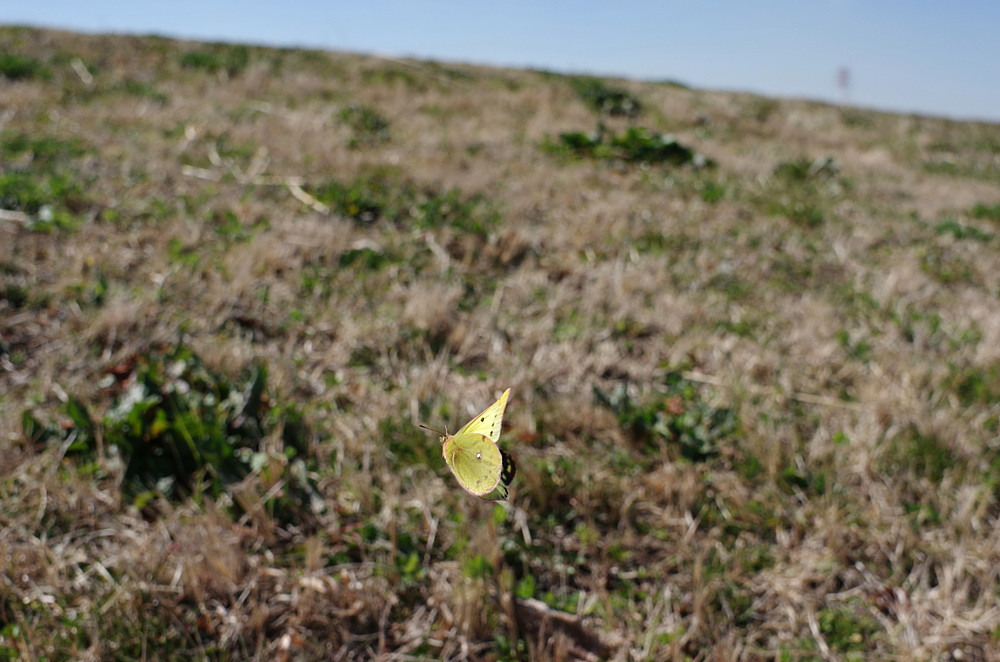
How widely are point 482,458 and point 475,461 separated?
0.04 ft

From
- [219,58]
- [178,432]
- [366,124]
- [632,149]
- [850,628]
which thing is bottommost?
[850,628]

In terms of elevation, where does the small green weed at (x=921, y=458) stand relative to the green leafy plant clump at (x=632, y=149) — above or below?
below

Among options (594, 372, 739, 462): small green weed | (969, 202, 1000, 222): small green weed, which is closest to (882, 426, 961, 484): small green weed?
(594, 372, 739, 462): small green weed

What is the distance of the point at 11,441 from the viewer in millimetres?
2678

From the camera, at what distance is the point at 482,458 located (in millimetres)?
402

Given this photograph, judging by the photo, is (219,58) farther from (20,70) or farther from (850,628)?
(850,628)

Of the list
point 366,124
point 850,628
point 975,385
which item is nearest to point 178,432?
point 850,628

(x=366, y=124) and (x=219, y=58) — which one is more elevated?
(x=219, y=58)

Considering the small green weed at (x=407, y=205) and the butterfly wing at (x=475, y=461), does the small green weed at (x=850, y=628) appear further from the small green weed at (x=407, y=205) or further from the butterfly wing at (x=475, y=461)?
the small green weed at (x=407, y=205)

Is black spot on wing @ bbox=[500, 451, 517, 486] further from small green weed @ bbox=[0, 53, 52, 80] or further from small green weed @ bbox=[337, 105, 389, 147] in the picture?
small green weed @ bbox=[0, 53, 52, 80]

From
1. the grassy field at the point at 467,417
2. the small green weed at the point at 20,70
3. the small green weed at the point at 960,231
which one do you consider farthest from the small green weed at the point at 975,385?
the small green weed at the point at 20,70

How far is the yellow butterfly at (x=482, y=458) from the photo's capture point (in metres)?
0.37

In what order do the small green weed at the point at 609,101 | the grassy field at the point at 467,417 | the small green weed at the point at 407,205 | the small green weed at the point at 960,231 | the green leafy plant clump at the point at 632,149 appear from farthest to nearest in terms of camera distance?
the small green weed at the point at 609,101, the green leafy plant clump at the point at 632,149, the small green weed at the point at 960,231, the small green weed at the point at 407,205, the grassy field at the point at 467,417

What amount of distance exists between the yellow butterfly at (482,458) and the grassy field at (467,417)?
1.57 m
